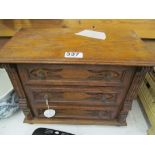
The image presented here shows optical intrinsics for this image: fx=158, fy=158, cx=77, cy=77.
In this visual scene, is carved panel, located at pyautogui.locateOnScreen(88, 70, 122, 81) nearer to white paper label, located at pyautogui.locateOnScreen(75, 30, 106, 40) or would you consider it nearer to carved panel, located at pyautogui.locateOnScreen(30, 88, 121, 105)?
carved panel, located at pyautogui.locateOnScreen(30, 88, 121, 105)

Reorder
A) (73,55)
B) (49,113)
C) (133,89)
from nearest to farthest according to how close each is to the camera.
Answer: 1. (73,55)
2. (133,89)
3. (49,113)

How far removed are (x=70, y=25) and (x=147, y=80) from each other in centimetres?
64

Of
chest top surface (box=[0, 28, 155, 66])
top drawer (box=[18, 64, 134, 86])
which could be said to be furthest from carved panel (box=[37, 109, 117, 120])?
chest top surface (box=[0, 28, 155, 66])

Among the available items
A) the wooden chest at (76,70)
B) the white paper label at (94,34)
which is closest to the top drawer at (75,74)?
the wooden chest at (76,70)

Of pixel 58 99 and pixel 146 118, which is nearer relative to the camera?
pixel 58 99

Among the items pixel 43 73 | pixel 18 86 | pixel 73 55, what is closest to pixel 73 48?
pixel 73 55

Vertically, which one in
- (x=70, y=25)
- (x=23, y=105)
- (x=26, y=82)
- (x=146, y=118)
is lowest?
(x=146, y=118)

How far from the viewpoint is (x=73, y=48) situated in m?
0.73

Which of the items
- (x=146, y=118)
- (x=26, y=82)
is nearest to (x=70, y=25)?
(x=26, y=82)

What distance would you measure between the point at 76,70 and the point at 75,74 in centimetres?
2

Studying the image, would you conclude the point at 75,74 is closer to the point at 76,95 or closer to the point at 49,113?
the point at 76,95

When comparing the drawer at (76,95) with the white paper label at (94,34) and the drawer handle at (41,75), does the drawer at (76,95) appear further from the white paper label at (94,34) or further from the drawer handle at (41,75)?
the white paper label at (94,34)
